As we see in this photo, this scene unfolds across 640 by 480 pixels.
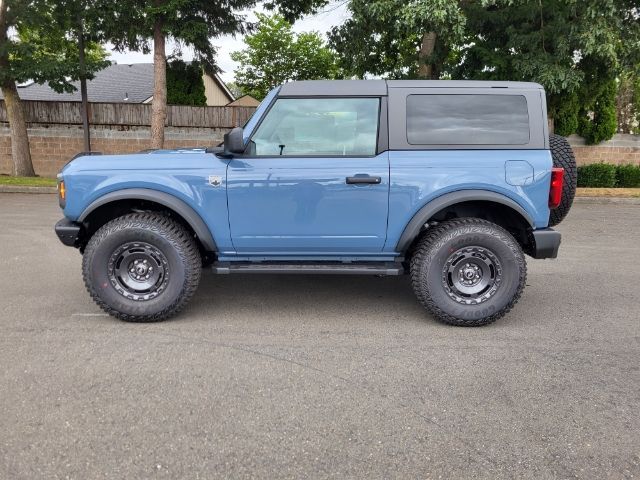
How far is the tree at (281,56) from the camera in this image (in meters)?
43.8

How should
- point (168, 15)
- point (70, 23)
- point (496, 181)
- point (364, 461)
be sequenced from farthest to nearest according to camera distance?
point (70, 23), point (168, 15), point (496, 181), point (364, 461)

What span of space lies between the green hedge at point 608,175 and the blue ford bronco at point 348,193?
12767 mm

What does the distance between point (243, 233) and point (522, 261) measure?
2.30 metres

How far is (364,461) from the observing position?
2.37 m

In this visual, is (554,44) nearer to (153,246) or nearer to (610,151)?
(610,151)

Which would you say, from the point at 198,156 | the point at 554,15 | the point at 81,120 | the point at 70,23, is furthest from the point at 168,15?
the point at 198,156

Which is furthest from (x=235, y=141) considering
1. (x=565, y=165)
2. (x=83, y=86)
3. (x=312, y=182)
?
(x=83, y=86)

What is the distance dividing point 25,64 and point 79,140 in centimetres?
327

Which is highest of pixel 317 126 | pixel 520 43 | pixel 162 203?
pixel 520 43

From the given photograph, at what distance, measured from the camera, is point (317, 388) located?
3.07m

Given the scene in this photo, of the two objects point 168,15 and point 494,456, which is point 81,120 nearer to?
point 168,15

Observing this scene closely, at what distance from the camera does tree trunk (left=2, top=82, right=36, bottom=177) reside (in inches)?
603

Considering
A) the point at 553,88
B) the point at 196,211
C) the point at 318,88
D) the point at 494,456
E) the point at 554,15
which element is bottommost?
the point at 494,456

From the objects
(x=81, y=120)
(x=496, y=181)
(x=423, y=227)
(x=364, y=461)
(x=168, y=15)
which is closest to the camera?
(x=364, y=461)
